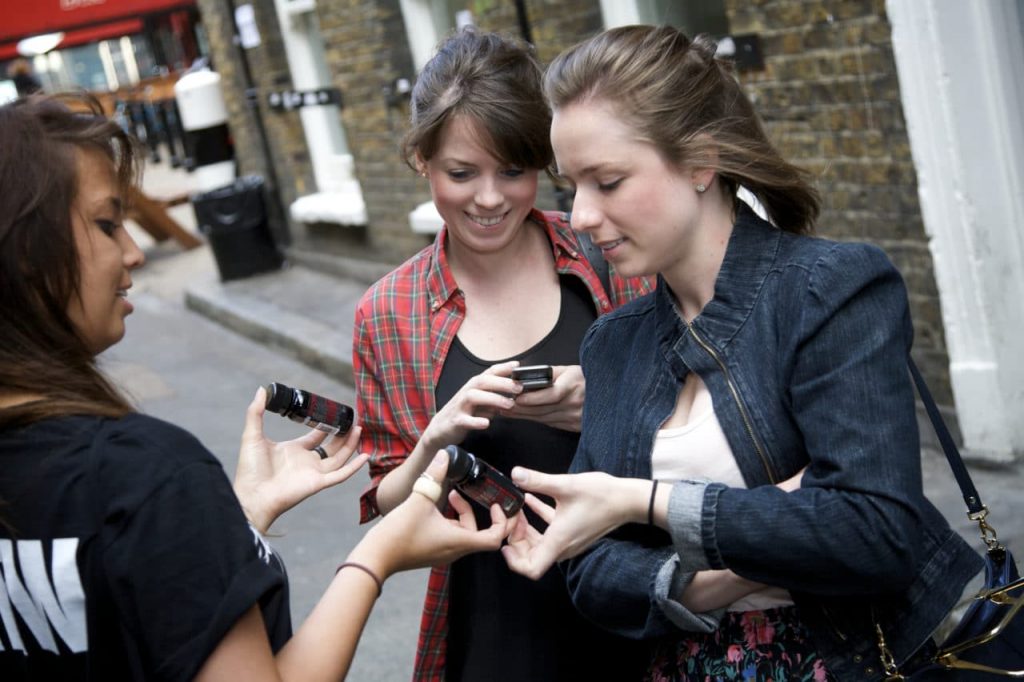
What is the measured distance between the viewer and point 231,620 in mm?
1712

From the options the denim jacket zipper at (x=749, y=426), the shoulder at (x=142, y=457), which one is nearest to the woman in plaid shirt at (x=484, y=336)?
the denim jacket zipper at (x=749, y=426)

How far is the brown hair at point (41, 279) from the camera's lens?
1.76 m

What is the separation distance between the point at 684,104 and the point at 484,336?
893mm

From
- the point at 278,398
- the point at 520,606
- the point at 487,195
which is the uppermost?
the point at 487,195

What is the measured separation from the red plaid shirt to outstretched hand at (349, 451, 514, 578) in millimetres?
627

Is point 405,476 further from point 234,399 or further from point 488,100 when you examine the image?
point 234,399

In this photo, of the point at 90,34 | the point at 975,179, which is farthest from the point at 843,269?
the point at 90,34

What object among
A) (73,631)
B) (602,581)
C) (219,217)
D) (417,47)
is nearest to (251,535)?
(73,631)

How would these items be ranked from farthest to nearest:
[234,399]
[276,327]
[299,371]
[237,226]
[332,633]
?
[237,226]
[276,327]
[299,371]
[234,399]
[332,633]

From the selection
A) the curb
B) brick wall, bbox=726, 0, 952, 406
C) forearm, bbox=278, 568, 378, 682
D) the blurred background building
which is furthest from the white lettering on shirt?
the curb

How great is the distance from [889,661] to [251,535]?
94 cm

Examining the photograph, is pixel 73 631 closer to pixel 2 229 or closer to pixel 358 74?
pixel 2 229

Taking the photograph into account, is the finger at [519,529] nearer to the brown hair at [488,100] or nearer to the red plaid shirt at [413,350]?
the red plaid shirt at [413,350]

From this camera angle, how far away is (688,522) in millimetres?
1997
